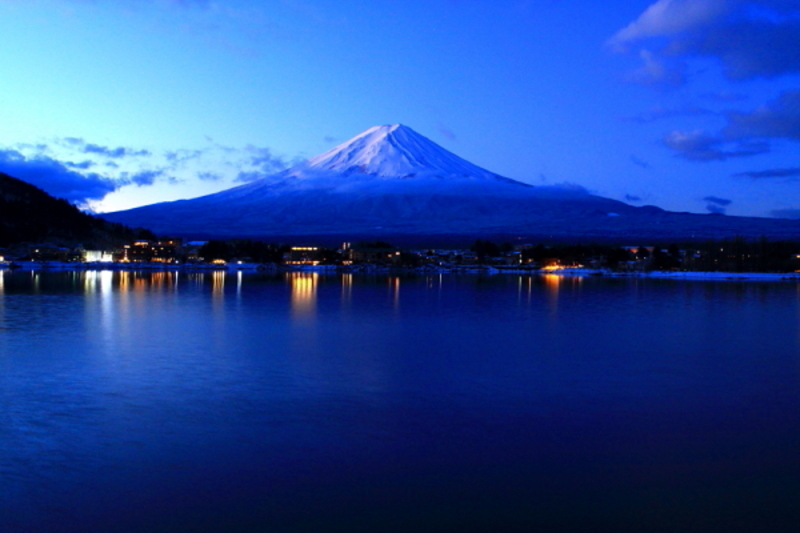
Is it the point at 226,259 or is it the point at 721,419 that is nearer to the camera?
the point at 721,419

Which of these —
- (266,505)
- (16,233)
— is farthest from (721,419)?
(16,233)

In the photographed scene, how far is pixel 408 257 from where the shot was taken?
84.9 meters

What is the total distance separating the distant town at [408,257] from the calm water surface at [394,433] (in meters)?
48.2

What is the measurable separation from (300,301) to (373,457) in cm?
1686

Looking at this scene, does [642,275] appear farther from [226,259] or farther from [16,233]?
[16,233]

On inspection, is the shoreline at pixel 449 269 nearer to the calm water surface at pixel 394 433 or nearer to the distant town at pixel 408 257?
the distant town at pixel 408 257

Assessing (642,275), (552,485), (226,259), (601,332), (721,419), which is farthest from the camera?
(226,259)

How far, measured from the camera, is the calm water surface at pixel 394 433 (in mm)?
4379

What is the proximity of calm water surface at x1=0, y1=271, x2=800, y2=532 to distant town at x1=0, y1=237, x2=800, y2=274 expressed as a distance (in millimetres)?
48158

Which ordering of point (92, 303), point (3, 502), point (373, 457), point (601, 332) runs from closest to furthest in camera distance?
point (3, 502)
point (373, 457)
point (601, 332)
point (92, 303)

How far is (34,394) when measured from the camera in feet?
24.0

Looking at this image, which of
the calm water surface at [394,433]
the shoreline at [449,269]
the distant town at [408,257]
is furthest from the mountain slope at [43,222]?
the calm water surface at [394,433]

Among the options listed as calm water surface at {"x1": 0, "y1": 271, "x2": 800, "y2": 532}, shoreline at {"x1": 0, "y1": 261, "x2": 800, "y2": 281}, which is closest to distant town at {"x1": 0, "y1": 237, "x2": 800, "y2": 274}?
shoreline at {"x1": 0, "y1": 261, "x2": 800, "y2": 281}

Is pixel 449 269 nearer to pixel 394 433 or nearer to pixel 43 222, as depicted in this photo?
pixel 43 222
